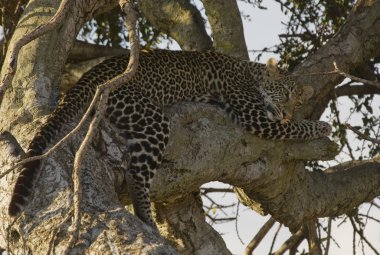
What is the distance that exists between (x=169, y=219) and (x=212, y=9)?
7.29 feet

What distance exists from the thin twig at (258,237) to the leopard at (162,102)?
4.50ft

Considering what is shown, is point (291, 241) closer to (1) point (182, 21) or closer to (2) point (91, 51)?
(1) point (182, 21)

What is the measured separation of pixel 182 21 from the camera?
28.1ft

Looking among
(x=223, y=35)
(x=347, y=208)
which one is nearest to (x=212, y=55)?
(x=223, y=35)

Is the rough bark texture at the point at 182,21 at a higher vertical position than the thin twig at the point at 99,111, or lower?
higher

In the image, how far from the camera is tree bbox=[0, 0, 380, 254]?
467cm

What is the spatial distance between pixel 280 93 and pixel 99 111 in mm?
4132

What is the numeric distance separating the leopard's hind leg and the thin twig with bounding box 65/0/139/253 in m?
1.42

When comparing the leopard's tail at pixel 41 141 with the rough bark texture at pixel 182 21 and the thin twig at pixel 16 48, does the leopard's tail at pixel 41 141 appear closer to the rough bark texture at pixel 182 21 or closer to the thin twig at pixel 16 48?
the thin twig at pixel 16 48

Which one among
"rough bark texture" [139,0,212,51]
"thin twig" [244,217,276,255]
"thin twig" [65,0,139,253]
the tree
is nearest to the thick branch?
the tree

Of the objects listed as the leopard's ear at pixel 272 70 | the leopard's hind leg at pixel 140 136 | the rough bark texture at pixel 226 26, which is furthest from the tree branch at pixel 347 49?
the leopard's hind leg at pixel 140 136

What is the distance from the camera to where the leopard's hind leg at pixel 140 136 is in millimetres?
6199

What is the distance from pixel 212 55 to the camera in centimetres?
804

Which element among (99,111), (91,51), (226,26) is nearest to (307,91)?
(226,26)
